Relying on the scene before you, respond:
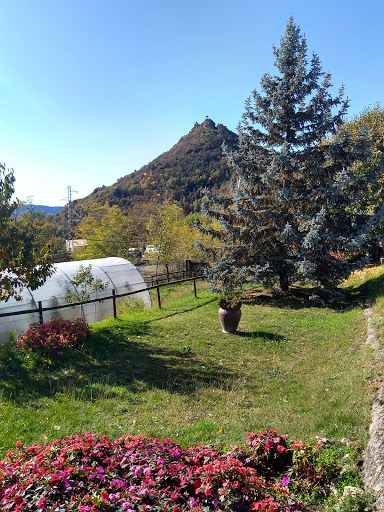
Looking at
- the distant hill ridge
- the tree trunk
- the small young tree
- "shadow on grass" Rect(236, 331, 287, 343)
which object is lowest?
"shadow on grass" Rect(236, 331, 287, 343)

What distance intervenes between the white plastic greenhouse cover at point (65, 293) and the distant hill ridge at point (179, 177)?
189 ft

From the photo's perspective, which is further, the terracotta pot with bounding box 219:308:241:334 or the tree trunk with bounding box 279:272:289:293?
the tree trunk with bounding box 279:272:289:293

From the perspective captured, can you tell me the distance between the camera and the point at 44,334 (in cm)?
797

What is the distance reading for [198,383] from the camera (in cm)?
629

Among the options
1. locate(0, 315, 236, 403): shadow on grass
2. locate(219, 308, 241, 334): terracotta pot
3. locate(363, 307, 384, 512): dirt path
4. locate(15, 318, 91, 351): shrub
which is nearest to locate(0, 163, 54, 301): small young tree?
locate(15, 318, 91, 351): shrub

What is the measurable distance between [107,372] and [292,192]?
32.7 feet

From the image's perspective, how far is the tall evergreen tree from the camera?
42.4 feet

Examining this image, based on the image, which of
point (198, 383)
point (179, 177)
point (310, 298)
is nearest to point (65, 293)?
point (198, 383)

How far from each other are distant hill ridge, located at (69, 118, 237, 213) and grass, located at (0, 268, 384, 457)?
65400 mm

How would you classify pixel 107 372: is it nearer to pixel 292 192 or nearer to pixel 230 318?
pixel 230 318

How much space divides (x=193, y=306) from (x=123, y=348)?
5.84 meters

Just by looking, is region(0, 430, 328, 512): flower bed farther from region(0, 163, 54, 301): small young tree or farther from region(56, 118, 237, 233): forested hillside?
region(56, 118, 237, 233): forested hillside

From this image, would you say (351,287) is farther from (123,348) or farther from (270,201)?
(123,348)

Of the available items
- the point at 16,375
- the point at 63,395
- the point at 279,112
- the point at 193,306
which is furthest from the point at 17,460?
the point at 279,112
